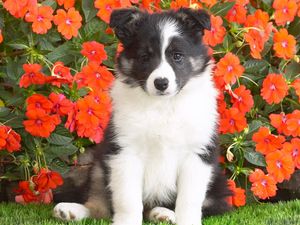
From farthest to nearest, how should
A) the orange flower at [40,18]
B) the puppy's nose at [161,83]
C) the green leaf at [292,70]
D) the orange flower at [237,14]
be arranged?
the green leaf at [292,70], the orange flower at [237,14], the orange flower at [40,18], the puppy's nose at [161,83]

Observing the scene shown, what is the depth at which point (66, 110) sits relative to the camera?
18.2ft

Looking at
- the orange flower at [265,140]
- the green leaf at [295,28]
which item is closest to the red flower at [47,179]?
the orange flower at [265,140]

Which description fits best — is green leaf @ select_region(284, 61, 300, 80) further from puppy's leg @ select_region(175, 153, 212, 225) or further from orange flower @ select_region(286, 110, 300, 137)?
puppy's leg @ select_region(175, 153, 212, 225)

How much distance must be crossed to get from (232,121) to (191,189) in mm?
1086

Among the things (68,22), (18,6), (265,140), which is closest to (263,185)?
(265,140)

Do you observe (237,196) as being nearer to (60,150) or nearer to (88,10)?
(60,150)

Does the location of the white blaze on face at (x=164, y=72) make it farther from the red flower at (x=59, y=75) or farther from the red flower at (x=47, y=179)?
the red flower at (x=47, y=179)

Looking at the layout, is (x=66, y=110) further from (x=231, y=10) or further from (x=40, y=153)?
(x=231, y=10)

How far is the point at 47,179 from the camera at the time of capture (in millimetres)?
5707

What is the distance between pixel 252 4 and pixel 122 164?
2402mm

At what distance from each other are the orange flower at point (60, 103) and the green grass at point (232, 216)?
2.63ft

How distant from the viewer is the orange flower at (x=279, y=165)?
18.7 feet

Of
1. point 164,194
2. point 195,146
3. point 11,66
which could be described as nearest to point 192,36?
point 195,146

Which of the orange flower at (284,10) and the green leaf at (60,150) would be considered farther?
the orange flower at (284,10)
